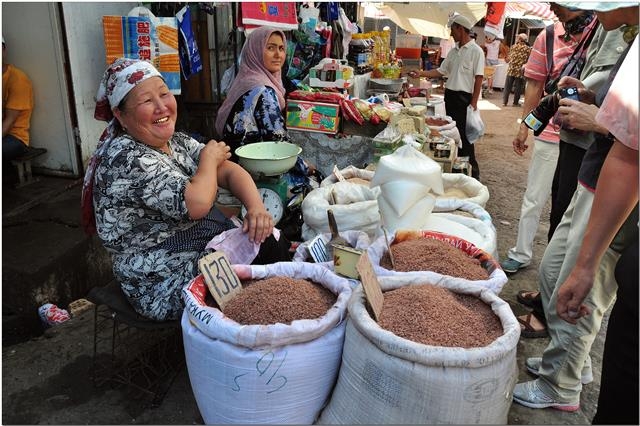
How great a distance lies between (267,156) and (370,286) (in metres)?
1.89

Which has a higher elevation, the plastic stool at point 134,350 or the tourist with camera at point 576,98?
the tourist with camera at point 576,98

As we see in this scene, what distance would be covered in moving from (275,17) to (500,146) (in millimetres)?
4594

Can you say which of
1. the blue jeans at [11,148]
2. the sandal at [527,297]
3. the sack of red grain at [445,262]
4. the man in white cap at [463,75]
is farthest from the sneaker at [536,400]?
the man in white cap at [463,75]

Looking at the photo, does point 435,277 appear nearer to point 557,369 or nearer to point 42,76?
point 557,369

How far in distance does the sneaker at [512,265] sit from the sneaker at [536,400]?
1381 millimetres

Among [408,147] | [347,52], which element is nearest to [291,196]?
[408,147]

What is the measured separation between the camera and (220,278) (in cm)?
155

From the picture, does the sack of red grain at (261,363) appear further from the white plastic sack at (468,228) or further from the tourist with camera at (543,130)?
the tourist with camera at (543,130)

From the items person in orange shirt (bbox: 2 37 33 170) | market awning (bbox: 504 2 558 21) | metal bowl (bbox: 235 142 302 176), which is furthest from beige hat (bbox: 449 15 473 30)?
market awning (bbox: 504 2 558 21)

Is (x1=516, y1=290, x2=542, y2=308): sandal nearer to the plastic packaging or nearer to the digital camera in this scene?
the digital camera

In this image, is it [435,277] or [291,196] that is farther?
[291,196]

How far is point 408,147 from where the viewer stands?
2.06 m

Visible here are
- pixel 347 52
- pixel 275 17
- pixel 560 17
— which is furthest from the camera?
pixel 347 52

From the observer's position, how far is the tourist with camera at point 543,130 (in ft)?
9.00
